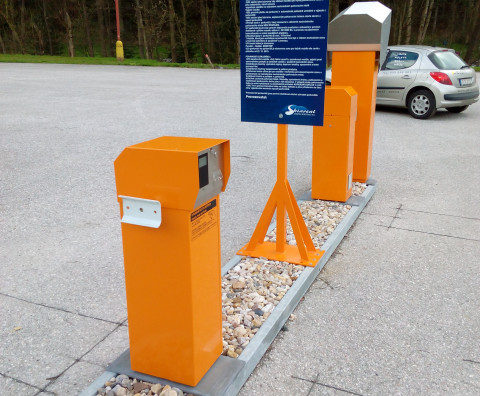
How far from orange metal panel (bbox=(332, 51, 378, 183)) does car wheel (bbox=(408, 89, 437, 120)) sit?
19.3 ft

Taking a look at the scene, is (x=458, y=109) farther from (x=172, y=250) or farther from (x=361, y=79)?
(x=172, y=250)

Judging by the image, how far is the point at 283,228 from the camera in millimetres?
4215

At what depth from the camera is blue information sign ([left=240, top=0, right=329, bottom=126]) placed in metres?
3.58

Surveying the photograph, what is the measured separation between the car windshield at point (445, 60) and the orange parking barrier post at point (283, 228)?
826 cm

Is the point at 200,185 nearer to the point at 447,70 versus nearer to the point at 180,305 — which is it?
the point at 180,305

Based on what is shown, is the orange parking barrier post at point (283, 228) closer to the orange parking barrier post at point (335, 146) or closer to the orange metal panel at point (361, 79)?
the orange parking barrier post at point (335, 146)

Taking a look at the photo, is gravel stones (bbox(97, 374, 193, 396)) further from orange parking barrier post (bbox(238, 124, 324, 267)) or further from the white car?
the white car

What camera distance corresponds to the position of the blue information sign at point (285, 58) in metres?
3.58

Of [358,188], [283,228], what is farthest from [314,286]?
[358,188]

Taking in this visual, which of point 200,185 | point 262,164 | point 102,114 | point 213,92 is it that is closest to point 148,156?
point 200,185

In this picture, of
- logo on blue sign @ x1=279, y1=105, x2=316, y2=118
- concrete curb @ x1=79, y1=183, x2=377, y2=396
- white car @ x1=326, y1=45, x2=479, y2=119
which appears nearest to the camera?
concrete curb @ x1=79, y1=183, x2=377, y2=396

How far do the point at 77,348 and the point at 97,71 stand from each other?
65.8 feet

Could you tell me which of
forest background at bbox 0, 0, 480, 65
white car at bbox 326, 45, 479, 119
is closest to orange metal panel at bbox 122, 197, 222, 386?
white car at bbox 326, 45, 479, 119

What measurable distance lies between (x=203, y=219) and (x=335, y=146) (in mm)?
3155
